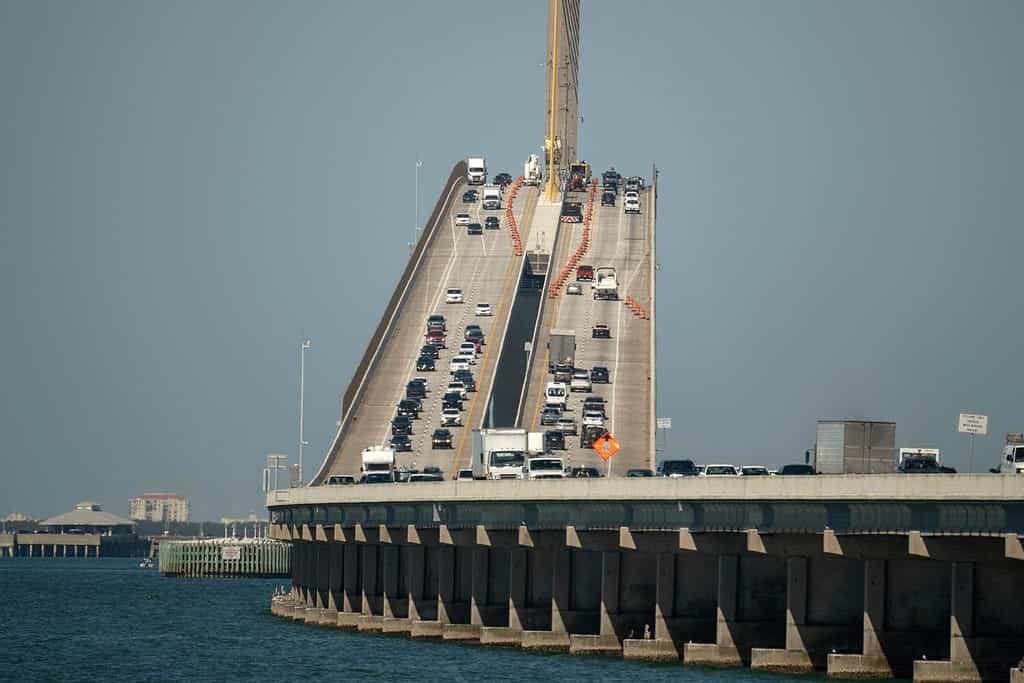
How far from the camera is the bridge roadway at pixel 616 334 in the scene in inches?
5241

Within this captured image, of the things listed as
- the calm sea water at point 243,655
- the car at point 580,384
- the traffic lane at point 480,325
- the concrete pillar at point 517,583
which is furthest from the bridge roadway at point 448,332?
the concrete pillar at point 517,583

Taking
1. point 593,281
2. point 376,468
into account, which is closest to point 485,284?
point 593,281

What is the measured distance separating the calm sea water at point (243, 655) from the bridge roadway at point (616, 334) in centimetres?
2469

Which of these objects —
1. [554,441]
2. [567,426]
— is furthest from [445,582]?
[567,426]

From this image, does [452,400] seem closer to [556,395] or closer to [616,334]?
[556,395]

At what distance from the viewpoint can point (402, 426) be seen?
141 m

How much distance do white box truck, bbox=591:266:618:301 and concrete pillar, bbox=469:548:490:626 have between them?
78.7 metres

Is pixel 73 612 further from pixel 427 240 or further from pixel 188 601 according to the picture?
pixel 427 240

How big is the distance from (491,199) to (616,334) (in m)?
40.0

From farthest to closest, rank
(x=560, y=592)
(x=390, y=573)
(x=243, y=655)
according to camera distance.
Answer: (x=390, y=573) < (x=243, y=655) < (x=560, y=592)

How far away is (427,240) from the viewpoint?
606 ft

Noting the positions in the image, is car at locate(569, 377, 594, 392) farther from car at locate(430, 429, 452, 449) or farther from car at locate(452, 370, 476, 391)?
car at locate(430, 429, 452, 449)

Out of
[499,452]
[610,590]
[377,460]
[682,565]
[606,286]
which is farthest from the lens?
Answer: [606,286]

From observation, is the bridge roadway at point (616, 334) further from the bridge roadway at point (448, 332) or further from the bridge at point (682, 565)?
the bridge roadway at point (448, 332)
